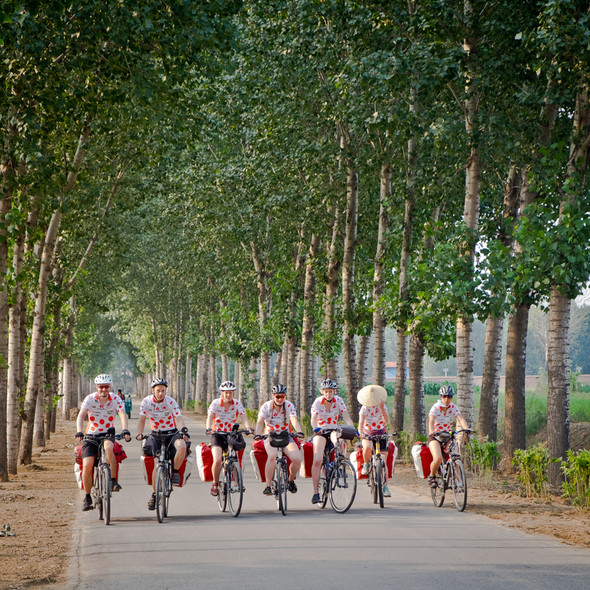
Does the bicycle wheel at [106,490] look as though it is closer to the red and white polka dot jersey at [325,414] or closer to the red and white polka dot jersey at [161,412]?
the red and white polka dot jersey at [161,412]

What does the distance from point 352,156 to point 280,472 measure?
531 inches

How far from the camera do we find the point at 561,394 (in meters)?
16.0

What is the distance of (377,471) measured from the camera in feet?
48.3

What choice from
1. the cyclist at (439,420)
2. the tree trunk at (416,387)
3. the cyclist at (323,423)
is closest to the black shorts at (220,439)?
the cyclist at (323,423)

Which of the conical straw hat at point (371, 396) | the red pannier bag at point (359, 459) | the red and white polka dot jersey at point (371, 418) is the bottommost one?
the red pannier bag at point (359, 459)

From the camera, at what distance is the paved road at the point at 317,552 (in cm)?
856

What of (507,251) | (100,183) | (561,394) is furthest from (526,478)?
(100,183)

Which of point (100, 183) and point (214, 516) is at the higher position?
point (100, 183)

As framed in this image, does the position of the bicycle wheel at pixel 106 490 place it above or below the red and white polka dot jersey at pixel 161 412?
below

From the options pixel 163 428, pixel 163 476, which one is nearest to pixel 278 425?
pixel 163 428

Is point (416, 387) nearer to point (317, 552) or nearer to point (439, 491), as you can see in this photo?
point (439, 491)

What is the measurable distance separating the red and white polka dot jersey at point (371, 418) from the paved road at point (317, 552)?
4.23ft

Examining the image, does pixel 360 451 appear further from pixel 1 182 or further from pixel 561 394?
pixel 1 182

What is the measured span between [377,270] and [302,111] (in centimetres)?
508
